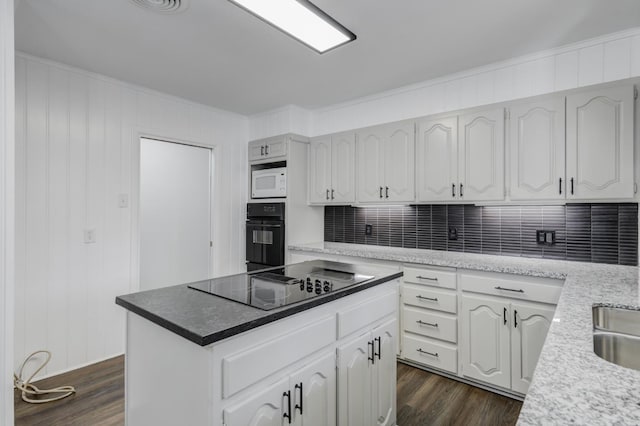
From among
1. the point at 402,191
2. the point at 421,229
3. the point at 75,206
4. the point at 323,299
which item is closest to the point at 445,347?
the point at 421,229

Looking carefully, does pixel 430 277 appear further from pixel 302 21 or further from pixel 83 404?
pixel 83 404

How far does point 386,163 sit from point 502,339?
1.72 metres

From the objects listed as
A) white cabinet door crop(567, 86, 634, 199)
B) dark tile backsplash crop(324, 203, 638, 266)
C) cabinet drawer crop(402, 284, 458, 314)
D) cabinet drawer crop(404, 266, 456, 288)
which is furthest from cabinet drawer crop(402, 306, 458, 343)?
white cabinet door crop(567, 86, 634, 199)

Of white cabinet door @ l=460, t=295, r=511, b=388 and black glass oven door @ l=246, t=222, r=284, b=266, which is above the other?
black glass oven door @ l=246, t=222, r=284, b=266

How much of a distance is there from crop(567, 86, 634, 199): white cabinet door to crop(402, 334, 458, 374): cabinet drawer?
1.41 meters

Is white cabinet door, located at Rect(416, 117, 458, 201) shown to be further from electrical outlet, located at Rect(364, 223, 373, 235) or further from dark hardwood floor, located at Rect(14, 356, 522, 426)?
dark hardwood floor, located at Rect(14, 356, 522, 426)

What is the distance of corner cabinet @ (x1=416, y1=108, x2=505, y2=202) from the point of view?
255 cm

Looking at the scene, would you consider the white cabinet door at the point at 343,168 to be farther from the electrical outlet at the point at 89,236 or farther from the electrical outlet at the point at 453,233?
the electrical outlet at the point at 89,236

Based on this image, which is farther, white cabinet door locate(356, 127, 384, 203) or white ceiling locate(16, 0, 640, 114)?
white cabinet door locate(356, 127, 384, 203)

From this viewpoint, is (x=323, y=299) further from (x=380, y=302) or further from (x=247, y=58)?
(x=247, y=58)

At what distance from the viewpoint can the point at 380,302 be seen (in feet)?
5.98

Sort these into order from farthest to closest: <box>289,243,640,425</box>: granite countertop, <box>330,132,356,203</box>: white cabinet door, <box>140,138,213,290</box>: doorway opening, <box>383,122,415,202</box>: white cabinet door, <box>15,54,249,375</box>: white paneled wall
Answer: <box>140,138,213,290</box>: doorway opening
<box>330,132,356,203</box>: white cabinet door
<box>383,122,415,202</box>: white cabinet door
<box>15,54,249,375</box>: white paneled wall
<box>289,243,640,425</box>: granite countertop

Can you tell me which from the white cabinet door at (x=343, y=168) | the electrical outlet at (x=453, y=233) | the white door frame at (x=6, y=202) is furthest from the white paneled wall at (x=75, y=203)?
the electrical outlet at (x=453, y=233)

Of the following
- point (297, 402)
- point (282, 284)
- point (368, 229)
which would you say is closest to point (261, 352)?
point (297, 402)
